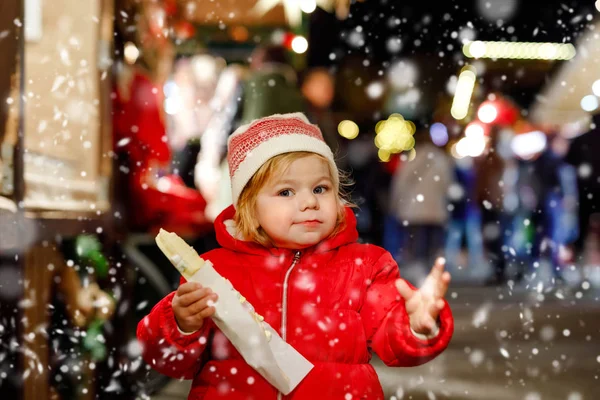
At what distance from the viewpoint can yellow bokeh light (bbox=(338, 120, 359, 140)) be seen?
9.99 m

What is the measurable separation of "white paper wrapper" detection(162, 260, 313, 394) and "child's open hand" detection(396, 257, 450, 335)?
239 mm

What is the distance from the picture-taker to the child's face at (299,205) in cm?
170

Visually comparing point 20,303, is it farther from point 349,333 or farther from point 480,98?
point 480,98

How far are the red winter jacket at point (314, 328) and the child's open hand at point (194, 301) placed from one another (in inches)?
2.8

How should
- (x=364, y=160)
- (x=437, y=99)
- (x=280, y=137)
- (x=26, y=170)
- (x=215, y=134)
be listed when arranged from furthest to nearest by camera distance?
(x=437, y=99) < (x=364, y=160) < (x=215, y=134) < (x=26, y=170) < (x=280, y=137)

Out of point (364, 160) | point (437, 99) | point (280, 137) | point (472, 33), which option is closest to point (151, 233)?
point (280, 137)

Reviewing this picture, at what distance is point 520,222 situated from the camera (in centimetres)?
779

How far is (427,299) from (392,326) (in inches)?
4.4

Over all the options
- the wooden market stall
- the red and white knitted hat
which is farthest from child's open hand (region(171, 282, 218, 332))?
the wooden market stall

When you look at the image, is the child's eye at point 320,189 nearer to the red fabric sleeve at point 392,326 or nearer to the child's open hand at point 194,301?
the red fabric sleeve at point 392,326

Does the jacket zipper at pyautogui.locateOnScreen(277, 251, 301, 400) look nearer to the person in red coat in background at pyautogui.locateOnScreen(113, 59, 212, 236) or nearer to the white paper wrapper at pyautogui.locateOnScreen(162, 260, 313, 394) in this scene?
the white paper wrapper at pyautogui.locateOnScreen(162, 260, 313, 394)

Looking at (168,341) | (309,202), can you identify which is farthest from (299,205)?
(168,341)

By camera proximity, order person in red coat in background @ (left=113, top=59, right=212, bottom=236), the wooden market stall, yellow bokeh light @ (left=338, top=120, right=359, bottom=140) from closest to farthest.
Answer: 1. the wooden market stall
2. person in red coat in background @ (left=113, top=59, right=212, bottom=236)
3. yellow bokeh light @ (left=338, top=120, right=359, bottom=140)

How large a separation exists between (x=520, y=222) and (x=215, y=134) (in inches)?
195
